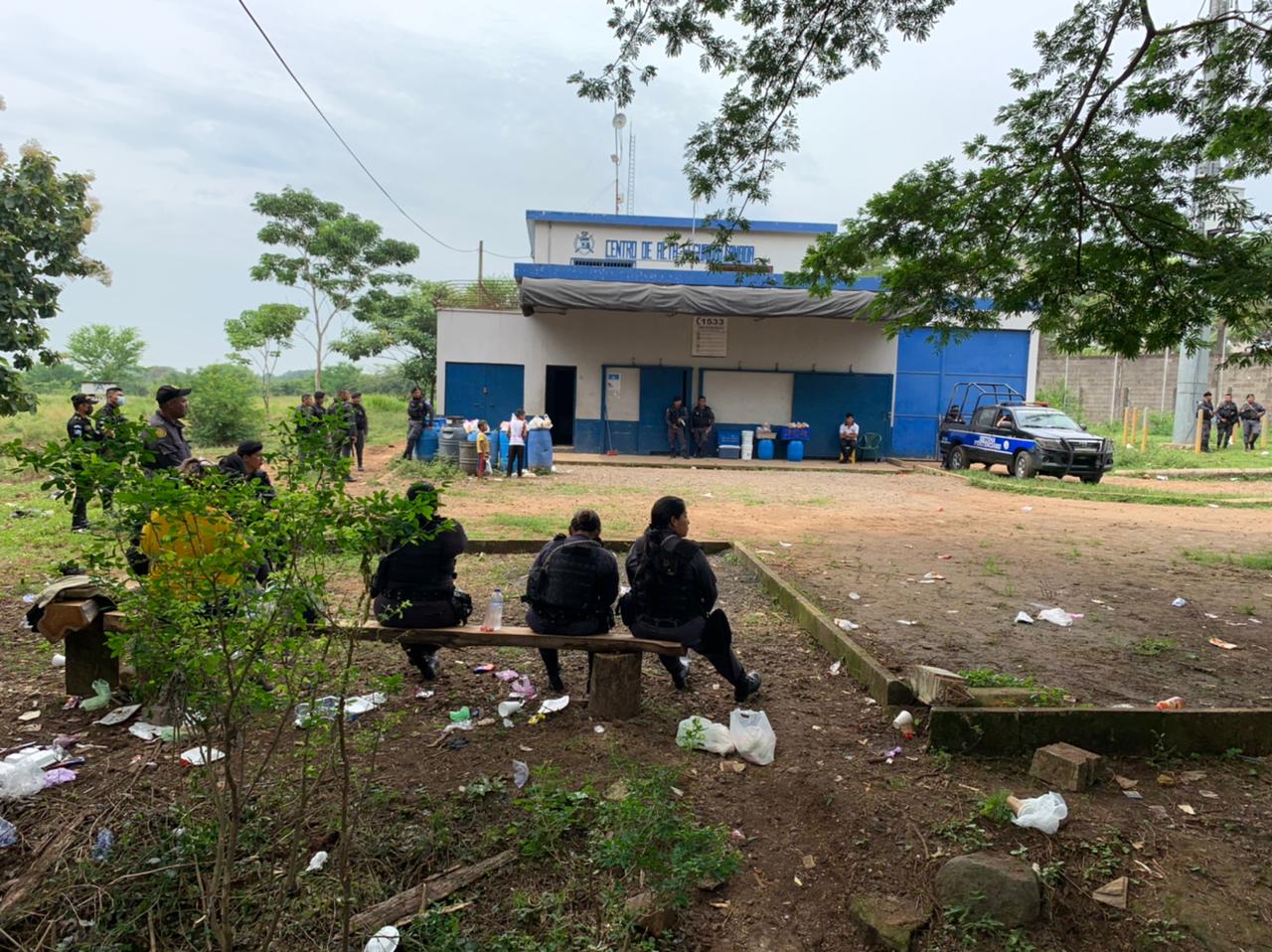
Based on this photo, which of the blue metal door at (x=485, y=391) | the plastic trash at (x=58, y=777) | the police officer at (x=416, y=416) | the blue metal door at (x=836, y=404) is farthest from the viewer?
the blue metal door at (x=836, y=404)

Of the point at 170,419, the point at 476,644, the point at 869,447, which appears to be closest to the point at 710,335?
the point at 869,447

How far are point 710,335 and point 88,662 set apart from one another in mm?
19200

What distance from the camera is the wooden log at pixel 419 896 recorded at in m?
2.89

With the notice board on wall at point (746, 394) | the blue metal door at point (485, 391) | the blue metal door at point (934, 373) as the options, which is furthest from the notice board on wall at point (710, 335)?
the blue metal door at point (934, 373)

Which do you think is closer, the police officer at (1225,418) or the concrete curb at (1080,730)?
the concrete curb at (1080,730)

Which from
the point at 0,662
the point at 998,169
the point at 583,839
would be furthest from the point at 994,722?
the point at 0,662

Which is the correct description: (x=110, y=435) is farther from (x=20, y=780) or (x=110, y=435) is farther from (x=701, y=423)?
(x=701, y=423)

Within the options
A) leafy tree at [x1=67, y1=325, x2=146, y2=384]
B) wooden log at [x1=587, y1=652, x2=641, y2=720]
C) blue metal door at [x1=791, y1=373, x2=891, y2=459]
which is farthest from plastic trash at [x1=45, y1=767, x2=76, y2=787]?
leafy tree at [x1=67, y1=325, x2=146, y2=384]

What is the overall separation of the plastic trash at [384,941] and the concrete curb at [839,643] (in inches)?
108

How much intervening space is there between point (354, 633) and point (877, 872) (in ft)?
6.96

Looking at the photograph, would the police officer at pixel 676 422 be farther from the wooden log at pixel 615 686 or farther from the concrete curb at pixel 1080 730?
the concrete curb at pixel 1080 730

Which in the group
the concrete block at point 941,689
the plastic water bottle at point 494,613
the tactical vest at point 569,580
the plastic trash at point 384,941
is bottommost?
the plastic trash at point 384,941

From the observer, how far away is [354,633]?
2.67 meters

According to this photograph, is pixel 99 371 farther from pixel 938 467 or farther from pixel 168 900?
pixel 168 900
